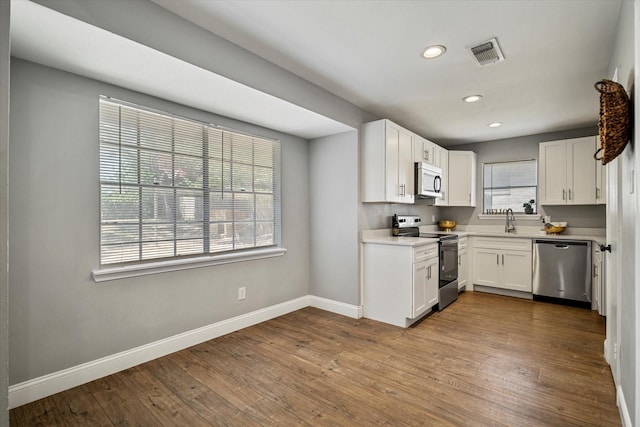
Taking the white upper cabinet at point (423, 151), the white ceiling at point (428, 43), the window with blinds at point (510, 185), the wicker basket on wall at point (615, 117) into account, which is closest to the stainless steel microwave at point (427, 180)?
the white upper cabinet at point (423, 151)

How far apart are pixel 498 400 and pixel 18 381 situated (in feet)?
9.96

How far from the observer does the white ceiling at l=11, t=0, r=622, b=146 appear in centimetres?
190

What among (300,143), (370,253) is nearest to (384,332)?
(370,253)

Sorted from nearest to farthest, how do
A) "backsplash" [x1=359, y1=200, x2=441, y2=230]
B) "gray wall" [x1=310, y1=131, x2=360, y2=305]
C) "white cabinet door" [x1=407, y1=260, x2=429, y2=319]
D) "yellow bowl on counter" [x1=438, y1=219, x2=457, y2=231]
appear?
"white cabinet door" [x1=407, y1=260, x2=429, y2=319] < "gray wall" [x1=310, y1=131, x2=360, y2=305] < "backsplash" [x1=359, y1=200, x2=441, y2=230] < "yellow bowl on counter" [x1=438, y1=219, x2=457, y2=231]

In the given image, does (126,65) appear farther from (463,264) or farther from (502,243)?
(502,243)

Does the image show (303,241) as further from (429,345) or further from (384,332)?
(429,345)

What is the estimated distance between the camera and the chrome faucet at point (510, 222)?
16.8ft

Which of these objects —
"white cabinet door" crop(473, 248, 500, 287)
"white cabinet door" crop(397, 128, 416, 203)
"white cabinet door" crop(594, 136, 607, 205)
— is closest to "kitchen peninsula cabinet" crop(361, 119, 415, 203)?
"white cabinet door" crop(397, 128, 416, 203)

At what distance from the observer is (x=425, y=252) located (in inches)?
141

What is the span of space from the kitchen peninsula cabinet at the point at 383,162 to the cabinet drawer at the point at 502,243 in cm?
178

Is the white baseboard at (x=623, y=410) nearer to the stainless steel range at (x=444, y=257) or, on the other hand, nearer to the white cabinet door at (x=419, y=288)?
the white cabinet door at (x=419, y=288)

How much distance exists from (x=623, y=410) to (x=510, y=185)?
Result: 4013 mm

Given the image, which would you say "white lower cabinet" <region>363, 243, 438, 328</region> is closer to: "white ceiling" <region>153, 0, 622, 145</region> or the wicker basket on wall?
"white ceiling" <region>153, 0, 622, 145</region>

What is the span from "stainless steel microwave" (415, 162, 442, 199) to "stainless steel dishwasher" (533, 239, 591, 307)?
1.52m
